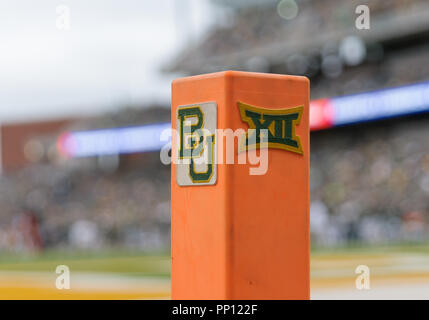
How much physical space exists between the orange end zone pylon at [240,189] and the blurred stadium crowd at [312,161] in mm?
16521

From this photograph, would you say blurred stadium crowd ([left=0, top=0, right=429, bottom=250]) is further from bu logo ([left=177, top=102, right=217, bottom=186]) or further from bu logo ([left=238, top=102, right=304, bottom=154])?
bu logo ([left=177, top=102, right=217, bottom=186])

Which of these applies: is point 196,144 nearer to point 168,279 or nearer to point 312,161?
point 168,279

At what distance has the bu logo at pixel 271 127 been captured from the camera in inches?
223

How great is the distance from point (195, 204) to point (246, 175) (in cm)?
46

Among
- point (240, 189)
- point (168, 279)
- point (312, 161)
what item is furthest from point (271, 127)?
point (312, 161)

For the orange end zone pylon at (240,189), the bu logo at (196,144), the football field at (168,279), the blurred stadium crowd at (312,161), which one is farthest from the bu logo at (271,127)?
the blurred stadium crowd at (312,161)

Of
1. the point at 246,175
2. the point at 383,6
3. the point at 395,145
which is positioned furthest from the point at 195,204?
the point at 383,6

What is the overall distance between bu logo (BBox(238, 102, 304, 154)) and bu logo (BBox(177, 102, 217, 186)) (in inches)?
8.6

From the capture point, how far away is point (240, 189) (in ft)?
18.3

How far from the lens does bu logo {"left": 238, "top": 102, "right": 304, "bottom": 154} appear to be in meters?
5.66

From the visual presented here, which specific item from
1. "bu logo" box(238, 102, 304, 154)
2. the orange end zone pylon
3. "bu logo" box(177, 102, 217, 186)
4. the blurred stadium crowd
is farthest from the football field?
the blurred stadium crowd
